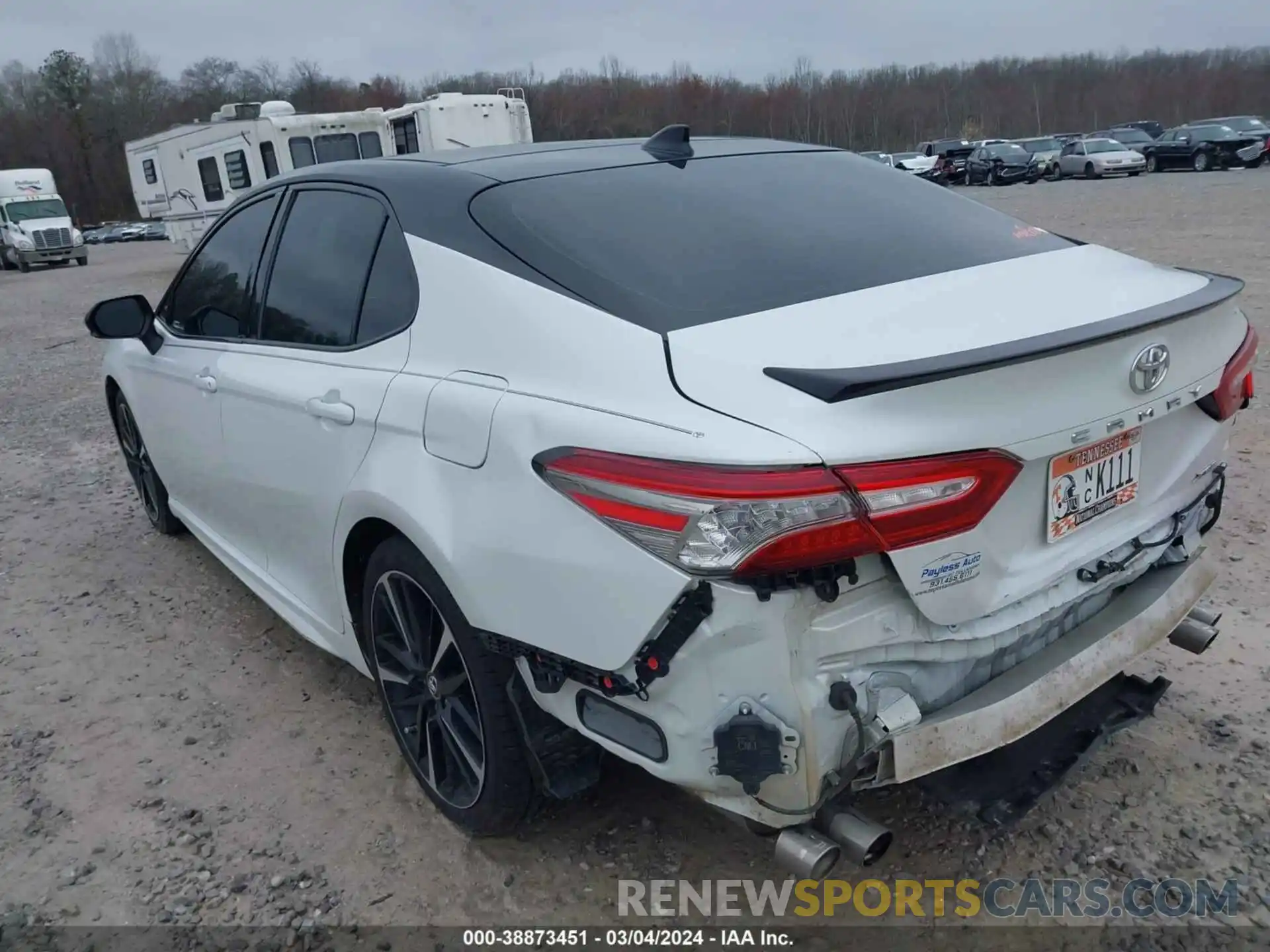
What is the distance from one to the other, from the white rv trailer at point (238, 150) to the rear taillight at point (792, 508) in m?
17.0

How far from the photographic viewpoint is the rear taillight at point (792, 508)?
5.60ft

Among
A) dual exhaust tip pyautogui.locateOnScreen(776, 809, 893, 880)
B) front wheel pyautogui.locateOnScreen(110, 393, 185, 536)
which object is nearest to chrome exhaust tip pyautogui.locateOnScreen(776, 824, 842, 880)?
dual exhaust tip pyautogui.locateOnScreen(776, 809, 893, 880)

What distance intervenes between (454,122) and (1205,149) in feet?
75.2

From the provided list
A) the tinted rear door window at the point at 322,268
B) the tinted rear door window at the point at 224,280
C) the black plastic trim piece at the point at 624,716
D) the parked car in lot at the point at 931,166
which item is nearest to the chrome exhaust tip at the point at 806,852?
the black plastic trim piece at the point at 624,716

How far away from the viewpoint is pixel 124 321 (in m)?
4.02

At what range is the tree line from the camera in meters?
60.2

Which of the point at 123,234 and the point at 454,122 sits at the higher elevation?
the point at 454,122

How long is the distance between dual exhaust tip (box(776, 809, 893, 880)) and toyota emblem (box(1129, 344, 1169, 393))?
1037 mm

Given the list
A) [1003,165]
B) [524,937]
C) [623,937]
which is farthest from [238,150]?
[1003,165]

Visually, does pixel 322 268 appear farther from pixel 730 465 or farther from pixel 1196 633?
pixel 1196 633

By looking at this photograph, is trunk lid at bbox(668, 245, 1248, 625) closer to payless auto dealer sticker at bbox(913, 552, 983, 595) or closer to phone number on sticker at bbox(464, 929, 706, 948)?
payless auto dealer sticker at bbox(913, 552, 983, 595)

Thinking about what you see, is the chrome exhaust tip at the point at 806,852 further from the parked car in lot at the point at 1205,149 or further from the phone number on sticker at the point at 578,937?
the parked car in lot at the point at 1205,149

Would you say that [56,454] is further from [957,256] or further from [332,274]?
[957,256]

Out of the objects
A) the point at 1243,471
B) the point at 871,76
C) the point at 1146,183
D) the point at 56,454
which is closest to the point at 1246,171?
the point at 1146,183
